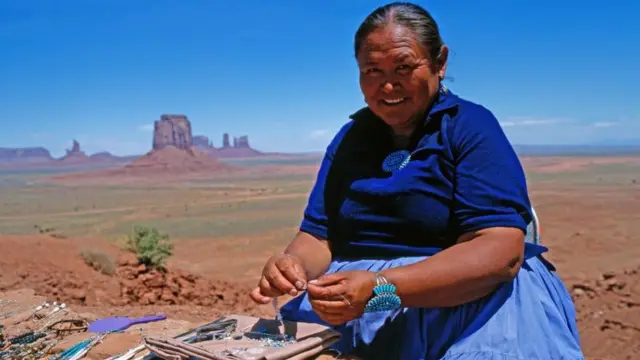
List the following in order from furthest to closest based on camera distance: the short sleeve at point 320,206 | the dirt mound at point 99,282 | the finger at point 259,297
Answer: the dirt mound at point 99,282 < the short sleeve at point 320,206 < the finger at point 259,297

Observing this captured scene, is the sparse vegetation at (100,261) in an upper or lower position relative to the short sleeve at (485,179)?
lower

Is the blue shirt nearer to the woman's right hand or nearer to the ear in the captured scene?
the ear

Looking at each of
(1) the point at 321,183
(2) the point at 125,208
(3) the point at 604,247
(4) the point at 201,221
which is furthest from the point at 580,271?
(2) the point at 125,208

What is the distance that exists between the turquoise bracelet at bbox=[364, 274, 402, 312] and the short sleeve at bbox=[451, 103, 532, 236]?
320 mm

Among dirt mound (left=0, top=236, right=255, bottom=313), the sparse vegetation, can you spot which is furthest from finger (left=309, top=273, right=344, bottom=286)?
the sparse vegetation

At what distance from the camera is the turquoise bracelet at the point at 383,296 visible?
1.76 metres

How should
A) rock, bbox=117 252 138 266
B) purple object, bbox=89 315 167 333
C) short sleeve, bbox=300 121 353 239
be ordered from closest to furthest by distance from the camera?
short sleeve, bbox=300 121 353 239, purple object, bbox=89 315 167 333, rock, bbox=117 252 138 266

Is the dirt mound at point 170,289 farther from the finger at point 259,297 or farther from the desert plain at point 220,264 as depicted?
the finger at point 259,297

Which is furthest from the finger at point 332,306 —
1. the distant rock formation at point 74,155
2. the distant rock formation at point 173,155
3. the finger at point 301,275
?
the distant rock formation at point 74,155

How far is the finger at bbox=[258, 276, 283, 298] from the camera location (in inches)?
80.2

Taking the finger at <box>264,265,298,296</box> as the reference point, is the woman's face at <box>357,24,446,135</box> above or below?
above

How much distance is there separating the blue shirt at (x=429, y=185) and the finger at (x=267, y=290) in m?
0.34

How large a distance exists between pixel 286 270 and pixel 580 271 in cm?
1041

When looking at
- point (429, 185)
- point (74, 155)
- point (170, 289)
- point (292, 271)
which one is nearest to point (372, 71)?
point (429, 185)
